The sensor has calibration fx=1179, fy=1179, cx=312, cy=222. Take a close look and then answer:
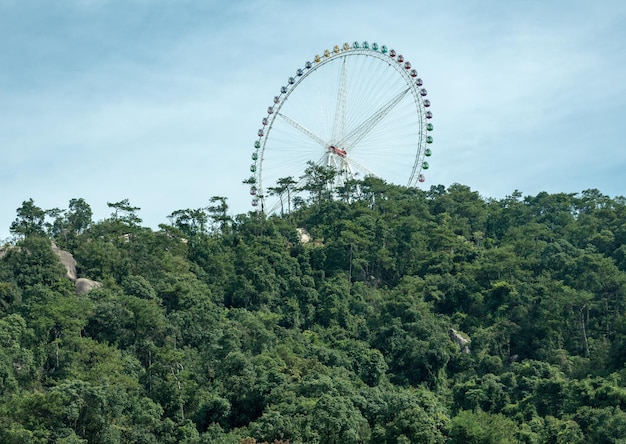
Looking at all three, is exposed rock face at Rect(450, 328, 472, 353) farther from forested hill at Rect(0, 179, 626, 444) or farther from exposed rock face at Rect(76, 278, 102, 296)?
exposed rock face at Rect(76, 278, 102, 296)

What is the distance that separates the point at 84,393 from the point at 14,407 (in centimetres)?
251

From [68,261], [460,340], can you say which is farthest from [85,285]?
[460,340]

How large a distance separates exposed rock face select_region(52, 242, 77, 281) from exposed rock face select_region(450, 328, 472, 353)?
1795 cm

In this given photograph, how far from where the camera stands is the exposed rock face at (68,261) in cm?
5522

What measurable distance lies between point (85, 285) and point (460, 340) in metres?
17.5

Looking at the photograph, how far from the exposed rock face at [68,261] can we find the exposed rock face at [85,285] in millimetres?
792

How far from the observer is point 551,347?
52344 mm

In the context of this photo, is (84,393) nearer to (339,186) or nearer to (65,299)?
(65,299)

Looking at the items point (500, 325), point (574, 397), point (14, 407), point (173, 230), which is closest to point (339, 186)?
point (173, 230)

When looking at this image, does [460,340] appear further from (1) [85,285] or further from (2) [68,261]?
(2) [68,261]

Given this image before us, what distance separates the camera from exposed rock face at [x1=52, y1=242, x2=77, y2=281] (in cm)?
5522

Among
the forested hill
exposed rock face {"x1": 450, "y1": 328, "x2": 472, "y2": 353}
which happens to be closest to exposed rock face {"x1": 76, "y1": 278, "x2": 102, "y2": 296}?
the forested hill

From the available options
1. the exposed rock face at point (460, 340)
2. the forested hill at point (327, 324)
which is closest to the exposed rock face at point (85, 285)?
the forested hill at point (327, 324)

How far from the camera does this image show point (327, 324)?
5638cm
